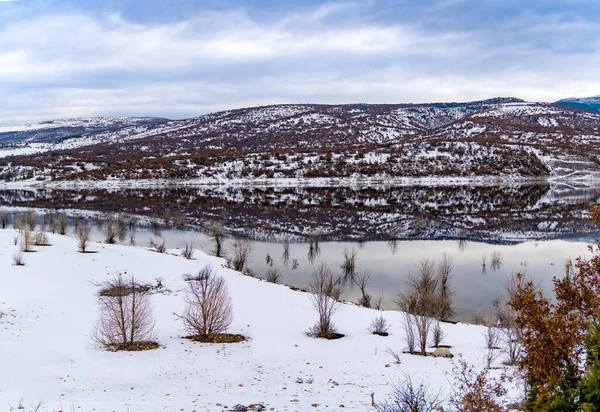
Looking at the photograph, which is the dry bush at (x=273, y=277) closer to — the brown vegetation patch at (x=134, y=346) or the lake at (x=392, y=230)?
the lake at (x=392, y=230)

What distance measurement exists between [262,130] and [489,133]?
91.3 meters

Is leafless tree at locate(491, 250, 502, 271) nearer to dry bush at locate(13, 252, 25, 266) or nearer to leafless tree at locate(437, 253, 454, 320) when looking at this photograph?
leafless tree at locate(437, 253, 454, 320)

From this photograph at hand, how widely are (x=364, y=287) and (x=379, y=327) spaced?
24.0 feet

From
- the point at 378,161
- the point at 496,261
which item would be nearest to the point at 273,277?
the point at 496,261

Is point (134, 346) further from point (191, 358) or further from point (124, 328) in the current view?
point (191, 358)

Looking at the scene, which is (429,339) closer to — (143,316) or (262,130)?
(143,316)

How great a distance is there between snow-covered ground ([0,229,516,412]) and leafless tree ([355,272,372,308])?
2.15 metres

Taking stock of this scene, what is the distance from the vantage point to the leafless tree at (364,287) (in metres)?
19.6

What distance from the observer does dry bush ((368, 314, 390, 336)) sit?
46.6 ft

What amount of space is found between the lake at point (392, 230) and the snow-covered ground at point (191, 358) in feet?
20.9

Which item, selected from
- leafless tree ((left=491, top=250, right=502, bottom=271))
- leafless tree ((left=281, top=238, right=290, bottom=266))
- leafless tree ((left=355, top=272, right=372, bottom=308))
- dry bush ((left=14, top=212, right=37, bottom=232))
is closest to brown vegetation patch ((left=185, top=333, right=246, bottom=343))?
leafless tree ((left=355, top=272, right=372, bottom=308))

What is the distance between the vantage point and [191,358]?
430 inches

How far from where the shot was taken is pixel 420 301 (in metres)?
16.4

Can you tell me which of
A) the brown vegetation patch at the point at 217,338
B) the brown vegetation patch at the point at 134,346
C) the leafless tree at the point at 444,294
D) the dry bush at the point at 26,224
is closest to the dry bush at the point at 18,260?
the dry bush at the point at 26,224
